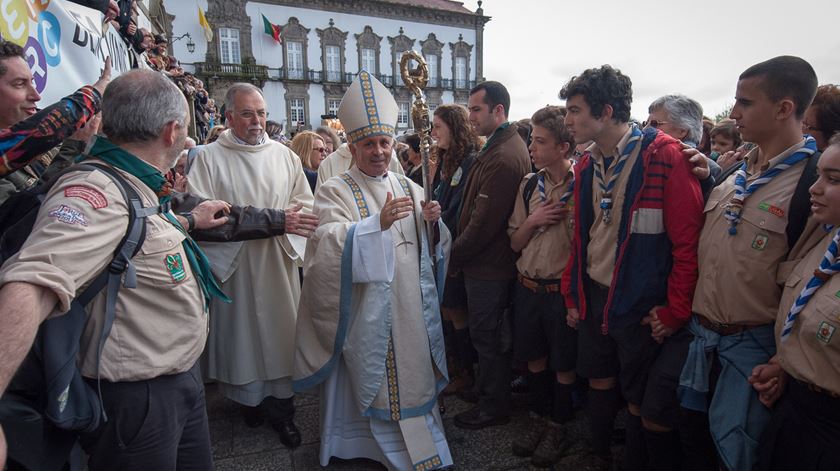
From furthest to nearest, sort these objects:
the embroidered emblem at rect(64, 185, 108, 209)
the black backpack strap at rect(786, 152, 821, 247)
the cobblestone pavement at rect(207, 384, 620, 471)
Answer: the cobblestone pavement at rect(207, 384, 620, 471), the black backpack strap at rect(786, 152, 821, 247), the embroidered emblem at rect(64, 185, 108, 209)

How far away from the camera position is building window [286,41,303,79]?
1332 inches

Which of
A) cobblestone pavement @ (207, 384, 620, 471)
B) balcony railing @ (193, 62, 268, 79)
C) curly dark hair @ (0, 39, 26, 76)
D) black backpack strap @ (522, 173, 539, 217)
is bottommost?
cobblestone pavement @ (207, 384, 620, 471)

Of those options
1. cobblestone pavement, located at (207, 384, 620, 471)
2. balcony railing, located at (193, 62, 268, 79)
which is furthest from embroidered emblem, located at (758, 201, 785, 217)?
balcony railing, located at (193, 62, 268, 79)

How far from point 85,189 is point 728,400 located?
2.41m

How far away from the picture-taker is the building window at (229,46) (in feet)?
105

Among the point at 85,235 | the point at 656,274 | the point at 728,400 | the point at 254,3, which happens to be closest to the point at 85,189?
the point at 85,235

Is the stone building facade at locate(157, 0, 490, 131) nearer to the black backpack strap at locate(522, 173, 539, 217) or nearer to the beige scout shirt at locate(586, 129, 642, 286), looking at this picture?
the black backpack strap at locate(522, 173, 539, 217)

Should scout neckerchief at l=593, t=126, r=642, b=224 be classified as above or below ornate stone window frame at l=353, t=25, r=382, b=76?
below

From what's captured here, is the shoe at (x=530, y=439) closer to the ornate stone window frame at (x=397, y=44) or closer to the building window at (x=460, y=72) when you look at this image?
the ornate stone window frame at (x=397, y=44)

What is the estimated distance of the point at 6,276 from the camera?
1102 mm

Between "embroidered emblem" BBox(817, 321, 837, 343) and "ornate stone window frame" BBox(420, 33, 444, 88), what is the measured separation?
37.6 meters

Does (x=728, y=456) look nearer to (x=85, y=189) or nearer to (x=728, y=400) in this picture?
(x=728, y=400)

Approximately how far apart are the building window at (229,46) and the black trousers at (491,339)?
34.3 metres

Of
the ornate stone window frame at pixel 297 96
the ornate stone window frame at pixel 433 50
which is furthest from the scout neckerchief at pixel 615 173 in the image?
the ornate stone window frame at pixel 433 50
